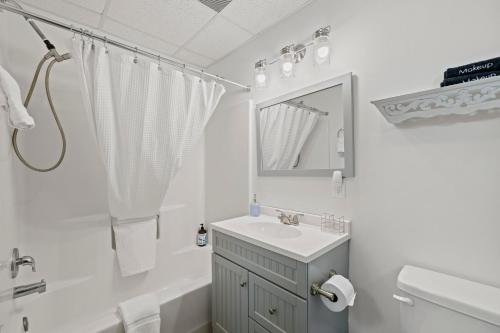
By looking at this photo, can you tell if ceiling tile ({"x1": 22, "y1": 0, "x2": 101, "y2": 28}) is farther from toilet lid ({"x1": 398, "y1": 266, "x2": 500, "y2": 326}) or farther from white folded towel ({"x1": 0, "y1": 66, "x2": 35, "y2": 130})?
toilet lid ({"x1": 398, "y1": 266, "x2": 500, "y2": 326})

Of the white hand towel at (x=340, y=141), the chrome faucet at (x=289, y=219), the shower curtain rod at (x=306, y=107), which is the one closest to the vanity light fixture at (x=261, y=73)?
the shower curtain rod at (x=306, y=107)

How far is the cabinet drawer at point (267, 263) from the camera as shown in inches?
38.8

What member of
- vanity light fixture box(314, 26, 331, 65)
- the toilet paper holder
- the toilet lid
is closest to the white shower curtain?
vanity light fixture box(314, 26, 331, 65)

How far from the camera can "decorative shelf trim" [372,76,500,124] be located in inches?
29.9

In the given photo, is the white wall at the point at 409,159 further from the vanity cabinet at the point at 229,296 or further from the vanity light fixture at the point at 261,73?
the vanity cabinet at the point at 229,296

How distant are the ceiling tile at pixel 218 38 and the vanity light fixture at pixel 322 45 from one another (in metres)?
0.70

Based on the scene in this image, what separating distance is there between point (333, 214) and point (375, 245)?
0.26 meters

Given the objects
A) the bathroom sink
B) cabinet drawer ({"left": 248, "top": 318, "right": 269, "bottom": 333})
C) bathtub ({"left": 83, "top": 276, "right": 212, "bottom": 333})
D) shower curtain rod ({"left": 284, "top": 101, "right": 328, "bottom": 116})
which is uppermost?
shower curtain rod ({"left": 284, "top": 101, "right": 328, "bottom": 116})

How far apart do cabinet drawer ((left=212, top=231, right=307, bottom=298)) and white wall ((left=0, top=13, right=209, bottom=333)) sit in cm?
95

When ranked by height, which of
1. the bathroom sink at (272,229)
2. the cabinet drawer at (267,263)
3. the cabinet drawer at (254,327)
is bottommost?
the cabinet drawer at (254,327)

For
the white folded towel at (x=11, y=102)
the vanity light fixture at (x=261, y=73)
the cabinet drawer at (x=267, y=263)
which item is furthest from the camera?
the vanity light fixture at (x=261, y=73)

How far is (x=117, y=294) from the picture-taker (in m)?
1.64

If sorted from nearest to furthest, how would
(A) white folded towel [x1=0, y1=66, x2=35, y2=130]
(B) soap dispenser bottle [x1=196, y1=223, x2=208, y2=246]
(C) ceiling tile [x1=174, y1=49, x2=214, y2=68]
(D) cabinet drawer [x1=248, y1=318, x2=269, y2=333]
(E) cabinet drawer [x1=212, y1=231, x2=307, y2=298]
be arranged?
(A) white folded towel [x1=0, y1=66, x2=35, y2=130], (E) cabinet drawer [x1=212, y1=231, x2=307, y2=298], (D) cabinet drawer [x1=248, y1=318, x2=269, y2=333], (C) ceiling tile [x1=174, y1=49, x2=214, y2=68], (B) soap dispenser bottle [x1=196, y1=223, x2=208, y2=246]

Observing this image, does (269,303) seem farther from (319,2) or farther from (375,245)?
(319,2)
